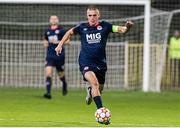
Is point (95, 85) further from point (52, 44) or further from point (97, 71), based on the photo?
point (52, 44)

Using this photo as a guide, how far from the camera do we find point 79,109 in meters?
17.4

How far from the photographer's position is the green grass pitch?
46.4ft

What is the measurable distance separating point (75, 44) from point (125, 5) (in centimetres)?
232

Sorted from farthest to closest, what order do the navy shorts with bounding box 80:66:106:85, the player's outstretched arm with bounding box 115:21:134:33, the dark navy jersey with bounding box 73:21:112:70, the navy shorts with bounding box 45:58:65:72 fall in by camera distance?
the navy shorts with bounding box 45:58:65:72 < the dark navy jersey with bounding box 73:21:112:70 < the navy shorts with bounding box 80:66:106:85 < the player's outstretched arm with bounding box 115:21:134:33

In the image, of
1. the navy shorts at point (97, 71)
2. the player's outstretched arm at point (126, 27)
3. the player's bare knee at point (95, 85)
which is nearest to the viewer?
the player's outstretched arm at point (126, 27)

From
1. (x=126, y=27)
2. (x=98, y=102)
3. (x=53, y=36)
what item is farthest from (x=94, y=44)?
(x=53, y=36)

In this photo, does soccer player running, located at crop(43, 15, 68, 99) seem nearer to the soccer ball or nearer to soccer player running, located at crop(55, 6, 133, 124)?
soccer player running, located at crop(55, 6, 133, 124)

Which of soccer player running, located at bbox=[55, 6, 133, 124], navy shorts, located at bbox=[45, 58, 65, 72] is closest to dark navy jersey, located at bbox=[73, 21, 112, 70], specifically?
soccer player running, located at bbox=[55, 6, 133, 124]

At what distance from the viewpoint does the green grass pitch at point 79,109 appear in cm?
1413

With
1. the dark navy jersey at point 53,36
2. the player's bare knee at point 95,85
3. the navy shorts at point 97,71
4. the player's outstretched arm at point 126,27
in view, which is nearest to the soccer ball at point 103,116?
the player's bare knee at point 95,85

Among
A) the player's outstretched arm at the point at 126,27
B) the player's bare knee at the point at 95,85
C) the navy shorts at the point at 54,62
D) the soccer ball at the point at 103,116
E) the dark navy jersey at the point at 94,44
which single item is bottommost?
the soccer ball at the point at 103,116

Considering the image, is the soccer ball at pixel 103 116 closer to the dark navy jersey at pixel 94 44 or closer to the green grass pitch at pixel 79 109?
the green grass pitch at pixel 79 109

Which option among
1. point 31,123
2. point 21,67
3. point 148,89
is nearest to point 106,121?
point 31,123

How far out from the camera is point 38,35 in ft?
86.2
